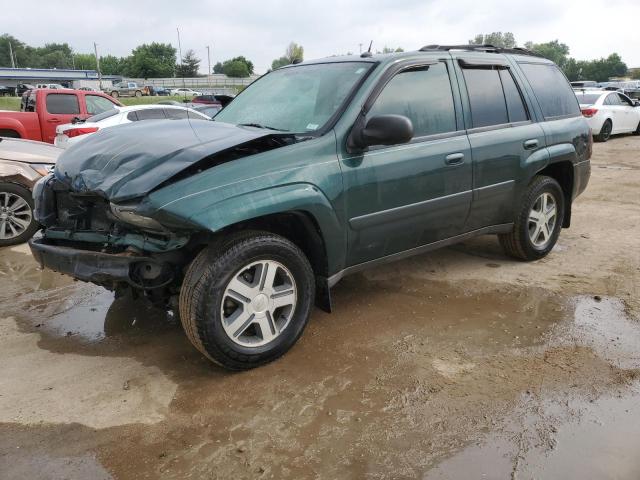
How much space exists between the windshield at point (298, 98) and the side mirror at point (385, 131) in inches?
12.0

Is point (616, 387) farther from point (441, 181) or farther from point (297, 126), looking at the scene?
point (297, 126)

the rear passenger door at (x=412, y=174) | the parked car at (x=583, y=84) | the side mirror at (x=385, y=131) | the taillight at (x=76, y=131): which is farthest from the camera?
the parked car at (x=583, y=84)

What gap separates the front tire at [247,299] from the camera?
288 centimetres

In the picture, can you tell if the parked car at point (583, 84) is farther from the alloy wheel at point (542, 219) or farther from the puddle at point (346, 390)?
the puddle at point (346, 390)

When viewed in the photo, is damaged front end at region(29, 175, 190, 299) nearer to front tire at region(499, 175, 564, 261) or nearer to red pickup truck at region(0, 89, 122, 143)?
front tire at region(499, 175, 564, 261)

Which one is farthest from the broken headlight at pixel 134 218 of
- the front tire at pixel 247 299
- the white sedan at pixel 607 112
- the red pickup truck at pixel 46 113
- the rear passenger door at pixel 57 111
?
the white sedan at pixel 607 112

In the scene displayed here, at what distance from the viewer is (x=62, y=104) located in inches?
421

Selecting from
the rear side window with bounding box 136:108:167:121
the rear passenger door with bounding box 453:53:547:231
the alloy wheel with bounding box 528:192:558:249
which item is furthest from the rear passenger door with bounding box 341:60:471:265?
the rear side window with bounding box 136:108:167:121

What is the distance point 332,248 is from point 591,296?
2.31 metres

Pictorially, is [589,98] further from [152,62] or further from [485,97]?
[152,62]

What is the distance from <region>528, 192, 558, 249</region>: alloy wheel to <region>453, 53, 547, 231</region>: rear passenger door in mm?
392

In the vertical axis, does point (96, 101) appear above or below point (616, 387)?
above

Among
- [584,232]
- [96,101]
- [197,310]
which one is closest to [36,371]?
[197,310]

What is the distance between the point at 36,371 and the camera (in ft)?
10.5
